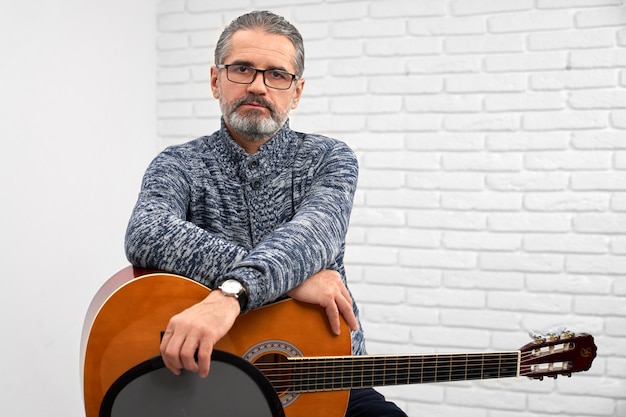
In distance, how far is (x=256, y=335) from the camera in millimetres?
1135

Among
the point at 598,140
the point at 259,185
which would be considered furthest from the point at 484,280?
the point at 259,185

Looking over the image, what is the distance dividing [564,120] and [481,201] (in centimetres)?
44

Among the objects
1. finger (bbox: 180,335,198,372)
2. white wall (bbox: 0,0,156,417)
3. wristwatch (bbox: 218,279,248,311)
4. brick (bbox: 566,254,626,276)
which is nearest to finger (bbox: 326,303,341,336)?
wristwatch (bbox: 218,279,248,311)

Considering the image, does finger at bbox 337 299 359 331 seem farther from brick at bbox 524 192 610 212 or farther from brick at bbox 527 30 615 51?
brick at bbox 527 30 615 51

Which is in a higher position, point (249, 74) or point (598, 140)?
Result: point (249, 74)

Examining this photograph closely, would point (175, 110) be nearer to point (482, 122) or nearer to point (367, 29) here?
point (367, 29)

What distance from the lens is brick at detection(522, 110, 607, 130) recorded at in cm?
224

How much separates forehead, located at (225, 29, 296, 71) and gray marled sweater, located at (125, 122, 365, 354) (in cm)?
18

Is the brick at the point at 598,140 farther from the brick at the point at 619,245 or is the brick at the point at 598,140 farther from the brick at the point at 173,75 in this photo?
the brick at the point at 173,75

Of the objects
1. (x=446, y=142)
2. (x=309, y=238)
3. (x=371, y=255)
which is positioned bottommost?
(x=371, y=255)

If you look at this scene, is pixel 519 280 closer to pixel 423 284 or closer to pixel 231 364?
pixel 423 284

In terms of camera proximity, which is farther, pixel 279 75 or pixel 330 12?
pixel 330 12

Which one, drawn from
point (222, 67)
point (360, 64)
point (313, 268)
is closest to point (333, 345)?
point (313, 268)

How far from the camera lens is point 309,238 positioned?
122 cm
